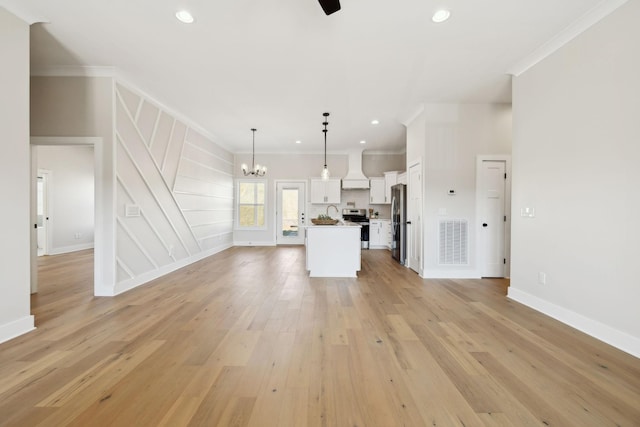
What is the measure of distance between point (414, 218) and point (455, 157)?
4.33 ft

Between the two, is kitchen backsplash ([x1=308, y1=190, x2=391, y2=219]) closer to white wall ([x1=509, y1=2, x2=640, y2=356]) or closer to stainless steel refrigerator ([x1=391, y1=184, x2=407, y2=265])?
stainless steel refrigerator ([x1=391, y1=184, x2=407, y2=265])

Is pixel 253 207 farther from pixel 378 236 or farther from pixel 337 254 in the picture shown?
pixel 337 254

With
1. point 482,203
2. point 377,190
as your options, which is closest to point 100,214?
point 482,203

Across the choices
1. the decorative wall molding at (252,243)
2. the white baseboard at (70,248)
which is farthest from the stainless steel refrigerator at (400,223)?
the white baseboard at (70,248)

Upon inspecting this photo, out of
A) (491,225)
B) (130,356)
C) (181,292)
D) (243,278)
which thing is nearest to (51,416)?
(130,356)

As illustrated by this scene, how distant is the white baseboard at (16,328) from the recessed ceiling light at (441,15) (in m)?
4.83

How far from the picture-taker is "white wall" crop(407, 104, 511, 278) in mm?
4504

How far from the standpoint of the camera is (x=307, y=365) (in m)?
1.97

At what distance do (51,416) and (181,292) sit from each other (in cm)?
230

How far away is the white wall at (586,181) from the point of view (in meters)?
2.23

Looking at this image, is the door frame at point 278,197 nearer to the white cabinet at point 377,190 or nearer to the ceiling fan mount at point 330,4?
the white cabinet at point 377,190

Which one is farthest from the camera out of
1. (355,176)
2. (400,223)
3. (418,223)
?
→ (355,176)

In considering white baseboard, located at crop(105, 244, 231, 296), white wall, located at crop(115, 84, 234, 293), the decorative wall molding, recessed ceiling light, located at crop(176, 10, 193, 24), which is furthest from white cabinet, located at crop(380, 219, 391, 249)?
recessed ceiling light, located at crop(176, 10, 193, 24)

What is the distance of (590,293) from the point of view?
253cm
